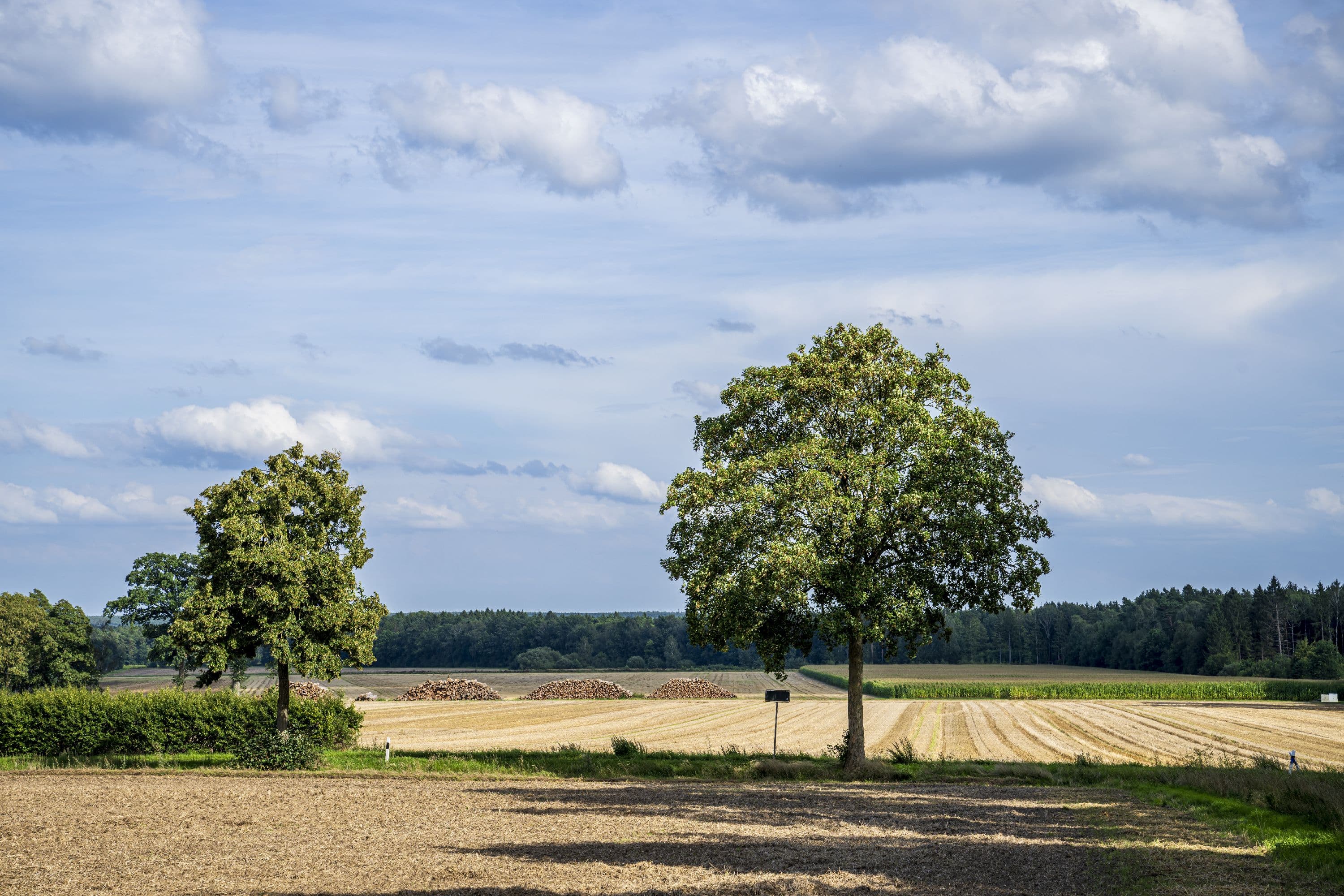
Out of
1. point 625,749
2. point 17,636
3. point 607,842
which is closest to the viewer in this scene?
point 607,842

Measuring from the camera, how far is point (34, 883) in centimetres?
1767

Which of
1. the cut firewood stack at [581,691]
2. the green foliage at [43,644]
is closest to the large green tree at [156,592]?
the green foliage at [43,644]

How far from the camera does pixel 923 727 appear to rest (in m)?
69.9

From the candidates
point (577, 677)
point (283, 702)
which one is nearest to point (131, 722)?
point (283, 702)

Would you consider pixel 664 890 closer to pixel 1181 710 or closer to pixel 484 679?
pixel 1181 710

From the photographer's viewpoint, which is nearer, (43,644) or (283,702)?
(283,702)

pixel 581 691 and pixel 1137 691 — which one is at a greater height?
pixel 1137 691

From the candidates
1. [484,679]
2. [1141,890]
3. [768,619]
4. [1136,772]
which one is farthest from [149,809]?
[484,679]

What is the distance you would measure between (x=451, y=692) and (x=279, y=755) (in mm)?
70380

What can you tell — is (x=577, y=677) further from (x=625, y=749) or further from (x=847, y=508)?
(x=847, y=508)

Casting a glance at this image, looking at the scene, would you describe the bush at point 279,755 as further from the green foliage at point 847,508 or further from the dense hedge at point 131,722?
the green foliage at point 847,508

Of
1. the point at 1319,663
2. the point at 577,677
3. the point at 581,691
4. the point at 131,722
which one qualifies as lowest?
the point at 577,677

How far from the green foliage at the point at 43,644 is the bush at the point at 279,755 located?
64319 mm

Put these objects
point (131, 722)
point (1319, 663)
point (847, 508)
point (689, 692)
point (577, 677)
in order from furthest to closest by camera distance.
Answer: point (577, 677) < point (1319, 663) < point (689, 692) < point (131, 722) < point (847, 508)
